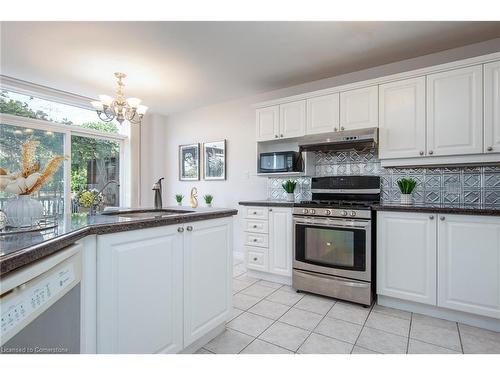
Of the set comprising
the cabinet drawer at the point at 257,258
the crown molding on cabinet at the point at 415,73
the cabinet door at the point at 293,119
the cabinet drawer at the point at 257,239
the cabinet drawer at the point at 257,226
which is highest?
the crown molding on cabinet at the point at 415,73

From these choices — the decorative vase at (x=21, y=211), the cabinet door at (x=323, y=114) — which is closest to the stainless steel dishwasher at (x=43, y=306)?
the decorative vase at (x=21, y=211)

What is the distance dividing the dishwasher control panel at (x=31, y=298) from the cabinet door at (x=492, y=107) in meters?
2.98

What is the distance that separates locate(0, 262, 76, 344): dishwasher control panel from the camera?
0.70 meters

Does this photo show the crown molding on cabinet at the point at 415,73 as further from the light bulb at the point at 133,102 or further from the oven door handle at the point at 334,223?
the light bulb at the point at 133,102

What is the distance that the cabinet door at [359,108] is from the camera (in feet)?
9.02

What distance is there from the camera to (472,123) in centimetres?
230

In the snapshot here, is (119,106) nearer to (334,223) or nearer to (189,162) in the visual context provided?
(189,162)

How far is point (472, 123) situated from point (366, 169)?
1.06 metres

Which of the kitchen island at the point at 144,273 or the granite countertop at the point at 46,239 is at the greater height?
the granite countertop at the point at 46,239

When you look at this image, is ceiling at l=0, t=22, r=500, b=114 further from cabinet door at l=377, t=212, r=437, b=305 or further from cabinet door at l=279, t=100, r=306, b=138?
cabinet door at l=377, t=212, r=437, b=305

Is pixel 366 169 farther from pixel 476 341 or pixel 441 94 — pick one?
pixel 476 341
